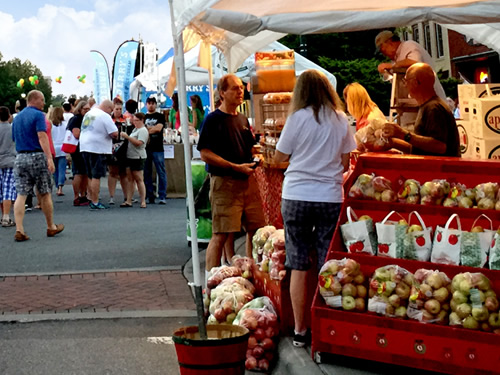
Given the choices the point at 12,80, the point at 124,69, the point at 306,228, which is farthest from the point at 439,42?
the point at 12,80

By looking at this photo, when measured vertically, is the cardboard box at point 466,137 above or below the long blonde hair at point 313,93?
below

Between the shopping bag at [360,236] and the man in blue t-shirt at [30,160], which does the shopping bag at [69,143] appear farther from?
the shopping bag at [360,236]

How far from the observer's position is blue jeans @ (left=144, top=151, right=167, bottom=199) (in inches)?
686

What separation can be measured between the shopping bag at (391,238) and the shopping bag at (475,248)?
41cm

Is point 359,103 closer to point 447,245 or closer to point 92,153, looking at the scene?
point 447,245

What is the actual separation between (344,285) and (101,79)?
136 ft

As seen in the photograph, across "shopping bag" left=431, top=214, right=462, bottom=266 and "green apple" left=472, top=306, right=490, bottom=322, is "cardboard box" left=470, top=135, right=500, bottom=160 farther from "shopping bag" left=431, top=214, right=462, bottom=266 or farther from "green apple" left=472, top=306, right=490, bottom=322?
"green apple" left=472, top=306, right=490, bottom=322

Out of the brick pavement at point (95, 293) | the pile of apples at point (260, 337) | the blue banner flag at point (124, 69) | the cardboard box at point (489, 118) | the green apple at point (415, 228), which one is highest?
the blue banner flag at point (124, 69)

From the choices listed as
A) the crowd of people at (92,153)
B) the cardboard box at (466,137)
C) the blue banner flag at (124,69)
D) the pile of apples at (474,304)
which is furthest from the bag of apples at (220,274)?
the blue banner flag at (124,69)

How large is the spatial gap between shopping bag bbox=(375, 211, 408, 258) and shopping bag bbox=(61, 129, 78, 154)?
40.9 ft

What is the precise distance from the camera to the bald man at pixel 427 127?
642 cm

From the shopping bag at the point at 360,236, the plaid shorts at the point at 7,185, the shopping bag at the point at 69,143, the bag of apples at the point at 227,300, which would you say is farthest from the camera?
the shopping bag at the point at 69,143

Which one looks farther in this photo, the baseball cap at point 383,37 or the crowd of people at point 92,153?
the crowd of people at point 92,153

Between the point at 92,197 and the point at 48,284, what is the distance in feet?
25.2
